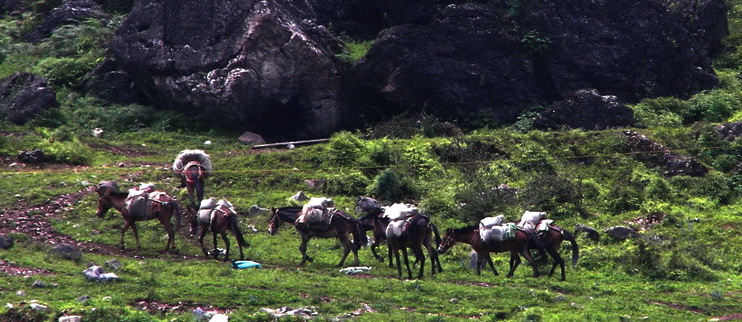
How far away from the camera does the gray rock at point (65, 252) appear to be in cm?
2189

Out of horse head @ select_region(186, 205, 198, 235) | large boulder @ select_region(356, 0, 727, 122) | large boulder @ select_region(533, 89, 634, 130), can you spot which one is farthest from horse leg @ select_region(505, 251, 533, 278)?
large boulder @ select_region(356, 0, 727, 122)

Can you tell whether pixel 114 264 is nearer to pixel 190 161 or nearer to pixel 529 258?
pixel 190 161

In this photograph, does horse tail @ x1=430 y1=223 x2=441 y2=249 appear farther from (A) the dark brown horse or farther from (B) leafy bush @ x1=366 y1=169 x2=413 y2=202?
(B) leafy bush @ x1=366 y1=169 x2=413 y2=202

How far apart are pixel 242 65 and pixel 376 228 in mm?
16116

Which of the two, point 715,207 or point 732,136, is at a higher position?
point 732,136

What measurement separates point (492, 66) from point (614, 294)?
20.0m

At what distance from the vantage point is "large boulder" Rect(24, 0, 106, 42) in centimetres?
4852

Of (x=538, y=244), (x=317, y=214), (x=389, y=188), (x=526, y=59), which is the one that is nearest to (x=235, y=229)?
(x=317, y=214)

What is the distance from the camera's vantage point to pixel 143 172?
31203 millimetres

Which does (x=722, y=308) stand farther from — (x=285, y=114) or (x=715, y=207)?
(x=285, y=114)

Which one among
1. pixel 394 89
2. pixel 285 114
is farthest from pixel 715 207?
pixel 285 114

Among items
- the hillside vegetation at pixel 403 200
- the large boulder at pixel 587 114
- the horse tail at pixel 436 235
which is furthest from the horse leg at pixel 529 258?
the large boulder at pixel 587 114

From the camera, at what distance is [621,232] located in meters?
25.2

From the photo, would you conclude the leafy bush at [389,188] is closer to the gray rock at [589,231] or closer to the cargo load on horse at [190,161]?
the cargo load on horse at [190,161]
